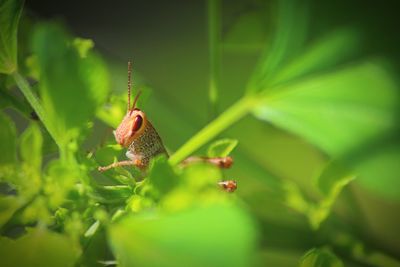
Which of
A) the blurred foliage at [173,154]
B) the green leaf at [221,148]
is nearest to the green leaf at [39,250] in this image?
the blurred foliage at [173,154]

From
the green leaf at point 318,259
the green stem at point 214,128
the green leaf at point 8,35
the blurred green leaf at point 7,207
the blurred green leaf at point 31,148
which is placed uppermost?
the green leaf at point 8,35

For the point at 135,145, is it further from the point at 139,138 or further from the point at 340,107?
the point at 340,107

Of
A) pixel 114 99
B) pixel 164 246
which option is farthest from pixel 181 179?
pixel 114 99

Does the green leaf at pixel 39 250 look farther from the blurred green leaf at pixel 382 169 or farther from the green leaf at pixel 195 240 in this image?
the blurred green leaf at pixel 382 169

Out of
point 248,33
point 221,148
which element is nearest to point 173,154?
point 221,148

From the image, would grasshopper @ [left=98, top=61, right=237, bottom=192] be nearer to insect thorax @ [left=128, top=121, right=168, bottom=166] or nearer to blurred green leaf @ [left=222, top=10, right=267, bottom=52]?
insect thorax @ [left=128, top=121, right=168, bottom=166]

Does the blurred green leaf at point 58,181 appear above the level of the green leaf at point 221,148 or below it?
above
